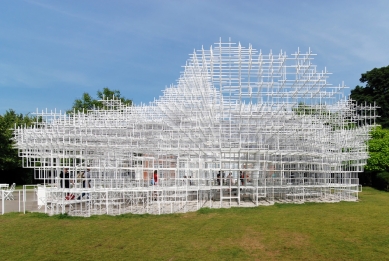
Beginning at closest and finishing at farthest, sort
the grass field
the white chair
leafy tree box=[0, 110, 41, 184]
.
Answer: the grass field, the white chair, leafy tree box=[0, 110, 41, 184]

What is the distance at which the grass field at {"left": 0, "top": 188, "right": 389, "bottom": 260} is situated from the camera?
855 centimetres

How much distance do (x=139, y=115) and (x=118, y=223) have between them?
365 inches

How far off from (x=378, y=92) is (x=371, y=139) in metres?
9.11

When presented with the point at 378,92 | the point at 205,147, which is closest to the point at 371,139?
the point at 378,92

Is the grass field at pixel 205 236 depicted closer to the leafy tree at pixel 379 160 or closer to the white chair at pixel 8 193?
the white chair at pixel 8 193

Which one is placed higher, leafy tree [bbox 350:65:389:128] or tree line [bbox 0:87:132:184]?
leafy tree [bbox 350:65:389:128]

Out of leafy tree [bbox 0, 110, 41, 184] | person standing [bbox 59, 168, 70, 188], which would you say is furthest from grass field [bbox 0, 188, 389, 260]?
leafy tree [bbox 0, 110, 41, 184]

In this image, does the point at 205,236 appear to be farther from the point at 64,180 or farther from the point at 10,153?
the point at 10,153

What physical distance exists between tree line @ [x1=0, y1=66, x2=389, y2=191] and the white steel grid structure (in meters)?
9.21

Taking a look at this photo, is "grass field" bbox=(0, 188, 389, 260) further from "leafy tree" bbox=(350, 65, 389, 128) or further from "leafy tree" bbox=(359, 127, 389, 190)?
"leafy tree" bbox=(350, 65, 389, 128)

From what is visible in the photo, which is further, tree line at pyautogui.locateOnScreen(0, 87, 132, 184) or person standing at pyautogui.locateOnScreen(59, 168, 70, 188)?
tree line at pyautogui.locateOnScreen(0, 87, 132, 184)

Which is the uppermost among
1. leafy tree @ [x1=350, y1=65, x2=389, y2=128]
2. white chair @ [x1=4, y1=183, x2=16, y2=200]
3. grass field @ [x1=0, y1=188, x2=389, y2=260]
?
leafy tree @ [x1=350, y1=65, x2=389, y2=128]

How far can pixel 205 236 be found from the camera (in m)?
10.2

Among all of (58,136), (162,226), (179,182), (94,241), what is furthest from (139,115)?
(94,241)
